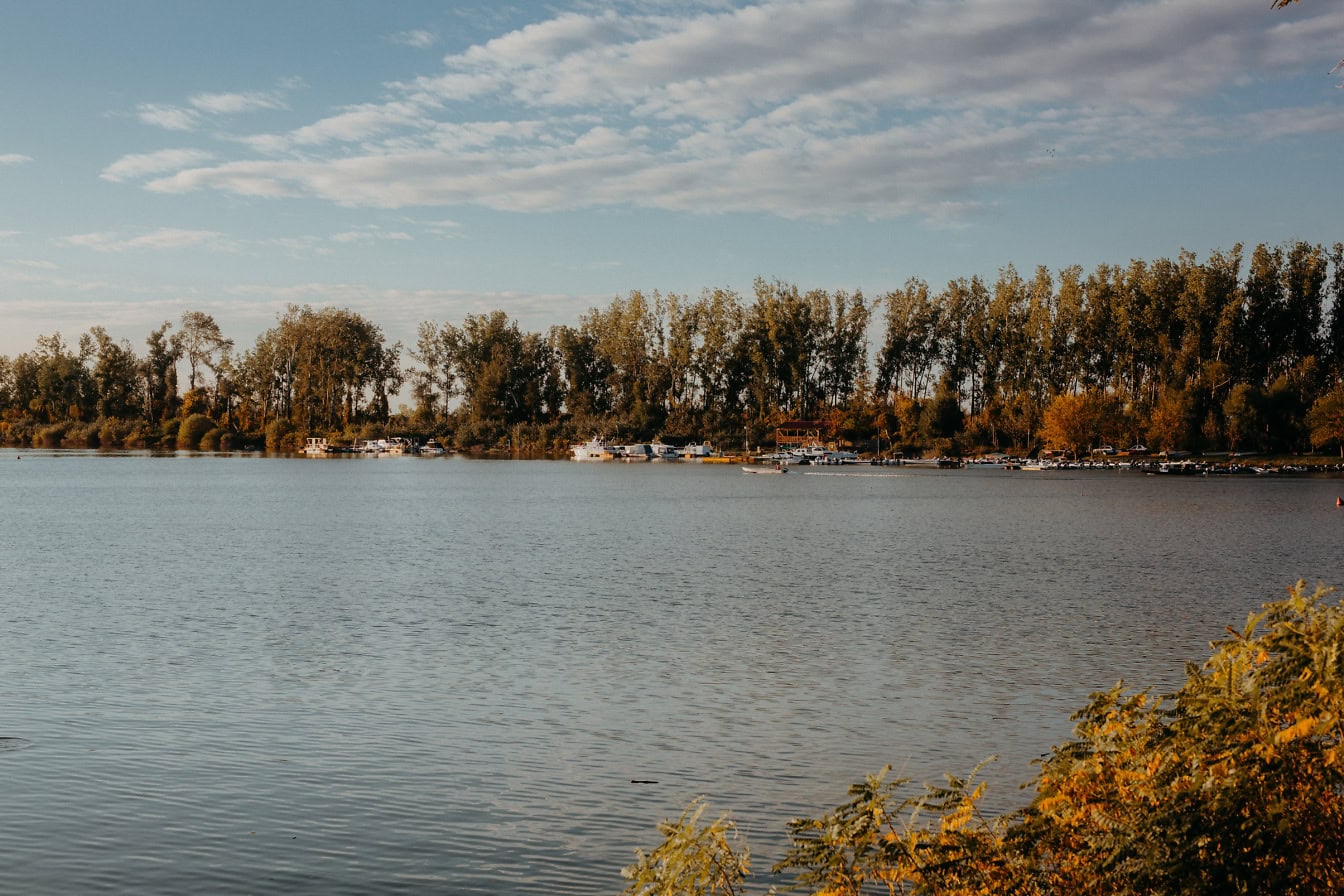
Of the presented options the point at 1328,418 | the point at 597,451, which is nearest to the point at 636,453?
the point at 597,451

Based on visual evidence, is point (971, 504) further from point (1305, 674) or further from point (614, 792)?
point (1305, 674)

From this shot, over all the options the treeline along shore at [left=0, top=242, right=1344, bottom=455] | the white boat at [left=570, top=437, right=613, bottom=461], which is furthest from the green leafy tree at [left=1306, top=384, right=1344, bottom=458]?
the white boat at [left=570, top=437, right=613, bottom=461]

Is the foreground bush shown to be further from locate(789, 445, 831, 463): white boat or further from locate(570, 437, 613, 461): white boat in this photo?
locate(570, 437, 613, 461): white boat

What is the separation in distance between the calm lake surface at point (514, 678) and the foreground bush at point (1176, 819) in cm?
514

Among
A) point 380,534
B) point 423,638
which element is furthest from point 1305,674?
point 380,534

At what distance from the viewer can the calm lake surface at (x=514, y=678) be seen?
15031 millimetres

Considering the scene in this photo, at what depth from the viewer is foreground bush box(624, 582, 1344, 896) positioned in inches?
321

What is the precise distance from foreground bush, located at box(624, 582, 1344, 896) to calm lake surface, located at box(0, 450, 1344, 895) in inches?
202

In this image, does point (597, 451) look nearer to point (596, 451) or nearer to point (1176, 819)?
point (596, 451)

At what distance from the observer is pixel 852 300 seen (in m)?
185

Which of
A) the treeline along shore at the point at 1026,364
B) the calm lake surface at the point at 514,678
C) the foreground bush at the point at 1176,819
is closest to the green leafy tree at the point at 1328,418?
the treeline along shore at the point at 1026,364

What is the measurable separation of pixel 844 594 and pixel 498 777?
2328cm

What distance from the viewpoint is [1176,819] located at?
27.0 feet

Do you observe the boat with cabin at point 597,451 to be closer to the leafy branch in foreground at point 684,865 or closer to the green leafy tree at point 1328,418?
the green leafy tree at point 1328,418
